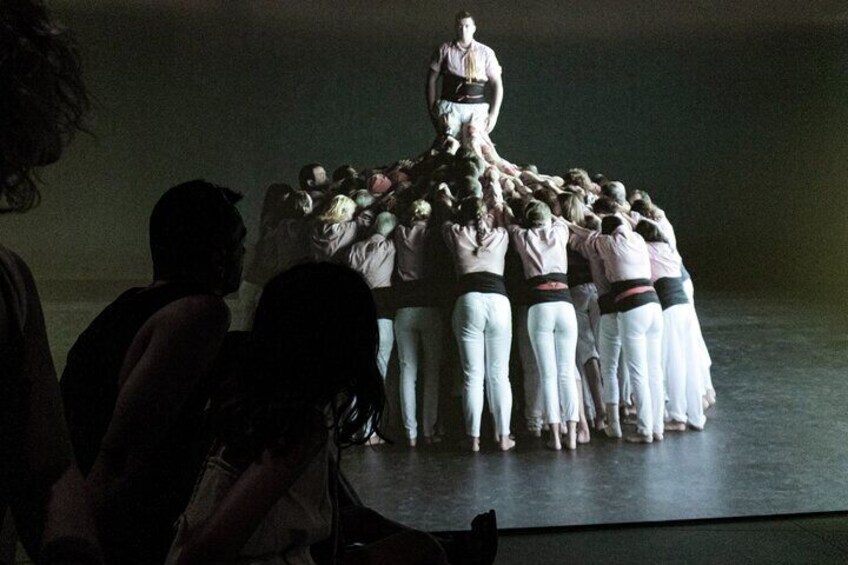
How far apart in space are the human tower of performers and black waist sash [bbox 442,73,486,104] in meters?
0.22

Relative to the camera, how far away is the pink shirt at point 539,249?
4688mm

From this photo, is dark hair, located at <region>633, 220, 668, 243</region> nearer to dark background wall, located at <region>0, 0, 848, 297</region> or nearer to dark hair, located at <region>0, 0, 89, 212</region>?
dark background wall, located at <region>0, 0, 848, 297</region>

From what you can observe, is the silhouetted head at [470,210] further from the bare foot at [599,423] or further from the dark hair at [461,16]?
the bare foot at [599,423]

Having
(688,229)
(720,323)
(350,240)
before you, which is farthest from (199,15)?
(720,323)

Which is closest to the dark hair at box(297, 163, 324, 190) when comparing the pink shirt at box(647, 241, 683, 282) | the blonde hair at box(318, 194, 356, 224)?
the blonde hair at box(318, 194, 356, 224)

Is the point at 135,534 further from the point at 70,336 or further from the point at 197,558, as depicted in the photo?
the point at 70,336

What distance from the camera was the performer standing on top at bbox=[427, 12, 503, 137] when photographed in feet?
15.6

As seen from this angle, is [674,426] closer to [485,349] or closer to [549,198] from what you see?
[485,349]

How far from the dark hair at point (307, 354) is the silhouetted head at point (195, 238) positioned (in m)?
0.16

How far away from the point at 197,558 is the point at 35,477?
479mm

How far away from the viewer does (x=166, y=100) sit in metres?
4.51

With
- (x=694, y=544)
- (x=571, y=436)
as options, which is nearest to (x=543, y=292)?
(x=571, y=436)

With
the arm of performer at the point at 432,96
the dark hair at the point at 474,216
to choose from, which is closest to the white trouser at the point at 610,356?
the dark hair at the point at 474,216

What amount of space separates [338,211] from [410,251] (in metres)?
0.39
